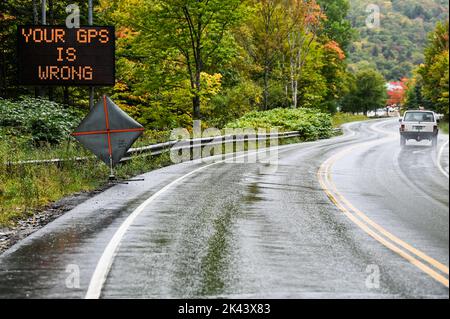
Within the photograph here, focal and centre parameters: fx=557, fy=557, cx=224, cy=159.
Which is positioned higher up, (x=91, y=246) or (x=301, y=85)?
(x=301, y=85)

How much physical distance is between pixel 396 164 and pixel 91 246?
16.3 metres

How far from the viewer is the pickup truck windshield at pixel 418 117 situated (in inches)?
1081

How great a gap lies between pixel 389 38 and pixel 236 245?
5399cm

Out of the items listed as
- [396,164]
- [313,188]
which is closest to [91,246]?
[313,188]

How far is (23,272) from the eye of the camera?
7.07 m

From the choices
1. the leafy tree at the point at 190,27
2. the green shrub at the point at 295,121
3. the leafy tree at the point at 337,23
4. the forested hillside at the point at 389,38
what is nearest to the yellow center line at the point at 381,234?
the leafy tree at the point at 190,27

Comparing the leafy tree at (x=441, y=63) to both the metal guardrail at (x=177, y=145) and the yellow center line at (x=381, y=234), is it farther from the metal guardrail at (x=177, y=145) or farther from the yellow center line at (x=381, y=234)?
the metal guardrail at (x=177, y=145)

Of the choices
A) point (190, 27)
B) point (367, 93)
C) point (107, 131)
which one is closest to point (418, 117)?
point (190, 27)

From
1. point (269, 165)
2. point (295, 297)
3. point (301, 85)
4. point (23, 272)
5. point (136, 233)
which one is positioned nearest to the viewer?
point (295, 297)

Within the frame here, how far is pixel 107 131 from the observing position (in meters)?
15.3

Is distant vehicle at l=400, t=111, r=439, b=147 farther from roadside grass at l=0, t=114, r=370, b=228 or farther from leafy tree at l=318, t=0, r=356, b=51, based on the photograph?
leafy tree at l=318, t=0, r=356, b=51

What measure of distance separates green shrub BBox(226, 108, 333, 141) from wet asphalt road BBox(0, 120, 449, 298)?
2498 cm

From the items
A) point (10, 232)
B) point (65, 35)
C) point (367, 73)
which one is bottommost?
point (10, 232)

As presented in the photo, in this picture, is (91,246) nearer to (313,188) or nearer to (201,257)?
(201,257)
